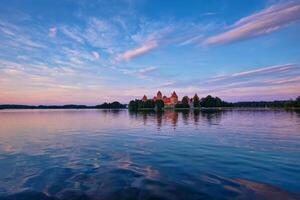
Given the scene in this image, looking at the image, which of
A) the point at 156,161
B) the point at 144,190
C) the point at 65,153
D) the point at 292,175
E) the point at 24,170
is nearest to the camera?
the point at 144,190

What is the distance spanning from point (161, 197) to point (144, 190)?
1077 millimetres

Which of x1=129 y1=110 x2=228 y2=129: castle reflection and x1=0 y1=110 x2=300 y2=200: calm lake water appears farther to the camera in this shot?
x1=129 y1=110 x2=228 y2=129: castle reflection

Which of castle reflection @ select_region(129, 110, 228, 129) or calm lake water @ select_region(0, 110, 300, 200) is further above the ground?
castle reflection @ select_region(129, 110, 228, 129)

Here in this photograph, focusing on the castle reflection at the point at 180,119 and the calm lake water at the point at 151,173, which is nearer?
the calm lake water at the point at 151,173

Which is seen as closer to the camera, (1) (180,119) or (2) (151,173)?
(2) (151,173)

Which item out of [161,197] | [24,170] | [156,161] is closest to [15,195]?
[24,170]

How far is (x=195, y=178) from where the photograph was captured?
43.3 feet

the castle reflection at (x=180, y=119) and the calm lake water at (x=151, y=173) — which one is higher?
the castle reflection at (x=180, y=119)

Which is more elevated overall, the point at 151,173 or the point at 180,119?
the point at 180,119

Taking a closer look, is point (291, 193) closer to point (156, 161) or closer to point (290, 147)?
point (156, 161)

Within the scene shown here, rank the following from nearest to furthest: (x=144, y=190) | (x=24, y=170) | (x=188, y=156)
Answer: (x=144, y=190), (x=24, y=170), (x=188, y=156)

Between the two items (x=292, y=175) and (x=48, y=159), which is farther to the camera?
(x=48, y=159)

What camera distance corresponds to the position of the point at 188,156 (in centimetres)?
1920

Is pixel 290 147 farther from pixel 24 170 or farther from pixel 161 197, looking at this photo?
pixel 24 170
